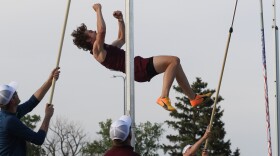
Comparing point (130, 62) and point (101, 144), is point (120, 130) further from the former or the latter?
point (101, 144)

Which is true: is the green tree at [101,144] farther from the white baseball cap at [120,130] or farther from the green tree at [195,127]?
the white baseball cap at [120,130]

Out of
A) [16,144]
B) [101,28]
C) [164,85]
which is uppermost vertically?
[101,28]

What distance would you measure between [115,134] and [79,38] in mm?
3015

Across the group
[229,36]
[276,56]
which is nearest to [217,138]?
→ [276,56]

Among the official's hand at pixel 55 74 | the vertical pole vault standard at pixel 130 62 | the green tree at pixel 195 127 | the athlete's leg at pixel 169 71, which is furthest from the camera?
the green tree at pixel 195 127

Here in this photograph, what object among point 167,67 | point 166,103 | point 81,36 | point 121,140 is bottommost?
point 121,140

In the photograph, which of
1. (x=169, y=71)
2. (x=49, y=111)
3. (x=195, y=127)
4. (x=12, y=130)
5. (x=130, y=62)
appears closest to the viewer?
(x=12, y=130)

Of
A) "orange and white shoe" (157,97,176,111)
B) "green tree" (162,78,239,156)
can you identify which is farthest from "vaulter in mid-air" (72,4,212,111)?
"green tree" (162,78,239,156)

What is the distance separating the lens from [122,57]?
10281 mm

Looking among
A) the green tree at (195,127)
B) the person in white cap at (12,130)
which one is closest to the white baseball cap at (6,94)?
the person in white cap at (12,130)

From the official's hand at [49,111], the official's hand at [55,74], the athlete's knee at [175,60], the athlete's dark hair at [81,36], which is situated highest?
the athlete's dark hair at [81,36]

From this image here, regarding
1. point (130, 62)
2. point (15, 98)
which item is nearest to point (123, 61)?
point (130, 62)

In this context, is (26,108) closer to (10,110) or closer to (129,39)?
(10,110)

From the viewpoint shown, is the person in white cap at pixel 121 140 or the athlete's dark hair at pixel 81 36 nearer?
the person in white cap at pixel 121 140
